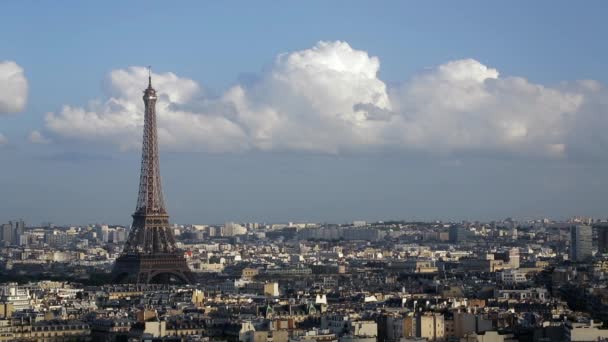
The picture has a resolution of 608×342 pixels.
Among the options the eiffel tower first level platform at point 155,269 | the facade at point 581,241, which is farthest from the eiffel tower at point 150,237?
the facade at point 581,241

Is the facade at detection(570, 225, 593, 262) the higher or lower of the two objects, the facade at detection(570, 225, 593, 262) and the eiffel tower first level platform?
the higher

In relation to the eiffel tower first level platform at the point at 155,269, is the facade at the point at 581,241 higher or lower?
higher

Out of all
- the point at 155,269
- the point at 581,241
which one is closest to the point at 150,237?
the point at 155,269

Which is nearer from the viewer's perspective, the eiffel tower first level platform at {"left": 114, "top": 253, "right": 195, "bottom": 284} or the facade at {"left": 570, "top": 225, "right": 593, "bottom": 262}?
the eiffel tower first level platform at {"left": 114, "top": 253, "right": 195, "bottom": 284}

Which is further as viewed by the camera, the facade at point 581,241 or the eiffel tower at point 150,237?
the facade at point 581,241

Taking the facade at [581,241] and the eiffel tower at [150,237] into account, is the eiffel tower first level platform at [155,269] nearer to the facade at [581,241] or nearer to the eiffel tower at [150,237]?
the eiffel tower at [150,237]

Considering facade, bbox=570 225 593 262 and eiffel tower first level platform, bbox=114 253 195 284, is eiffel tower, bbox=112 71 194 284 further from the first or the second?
facade, bbox=570 225 593 262

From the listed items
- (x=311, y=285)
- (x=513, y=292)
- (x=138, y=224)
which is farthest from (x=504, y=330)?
(x=138, y=224)

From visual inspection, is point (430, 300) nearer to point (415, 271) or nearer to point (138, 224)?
point (138, 224)

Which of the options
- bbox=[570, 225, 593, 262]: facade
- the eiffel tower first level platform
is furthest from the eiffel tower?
bbox=[570, 225, 593, 262]: facade

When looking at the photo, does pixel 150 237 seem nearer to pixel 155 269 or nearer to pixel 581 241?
pixel 155 269
